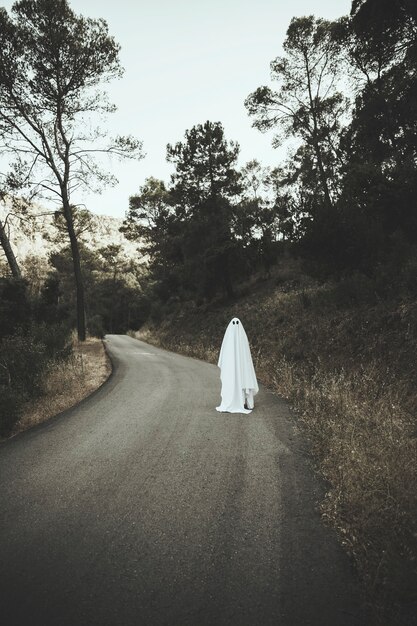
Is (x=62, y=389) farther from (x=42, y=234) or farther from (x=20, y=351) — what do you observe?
(x=42, y=234)

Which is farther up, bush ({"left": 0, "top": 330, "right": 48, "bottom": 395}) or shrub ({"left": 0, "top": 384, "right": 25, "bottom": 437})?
bush ({"left": 0, "top": 330, "right": 48, "bottom": 395})

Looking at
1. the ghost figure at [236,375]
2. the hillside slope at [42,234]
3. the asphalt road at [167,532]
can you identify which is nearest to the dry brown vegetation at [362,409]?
the asphalt road at [167,532]

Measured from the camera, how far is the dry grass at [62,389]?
650 centimetres

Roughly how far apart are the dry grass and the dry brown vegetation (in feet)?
16.5

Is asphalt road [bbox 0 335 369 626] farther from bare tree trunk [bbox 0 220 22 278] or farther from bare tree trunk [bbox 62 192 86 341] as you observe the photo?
bare tree trunk [bbox 62 192 86 341]

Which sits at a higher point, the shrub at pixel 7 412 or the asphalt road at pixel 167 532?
the shrub at pixel 7 412

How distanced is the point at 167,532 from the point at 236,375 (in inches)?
165

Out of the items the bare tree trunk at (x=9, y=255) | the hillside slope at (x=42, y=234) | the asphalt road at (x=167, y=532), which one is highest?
the hillside slope at (x=42, y=234)

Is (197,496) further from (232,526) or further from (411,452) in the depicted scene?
(411,452)

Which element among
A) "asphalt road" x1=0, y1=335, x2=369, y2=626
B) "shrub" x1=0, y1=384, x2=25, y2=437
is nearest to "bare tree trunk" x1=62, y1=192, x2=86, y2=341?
"shrub" x1=0, y1=384, x2=25, y2=437

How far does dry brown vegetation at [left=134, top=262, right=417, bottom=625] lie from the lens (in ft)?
8.27

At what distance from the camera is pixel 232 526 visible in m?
3.02

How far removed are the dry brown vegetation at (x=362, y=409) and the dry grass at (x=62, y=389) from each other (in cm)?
504

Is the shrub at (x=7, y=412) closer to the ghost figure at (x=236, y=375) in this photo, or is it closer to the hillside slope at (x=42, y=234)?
the ghost figure at (x=236, y=375)
